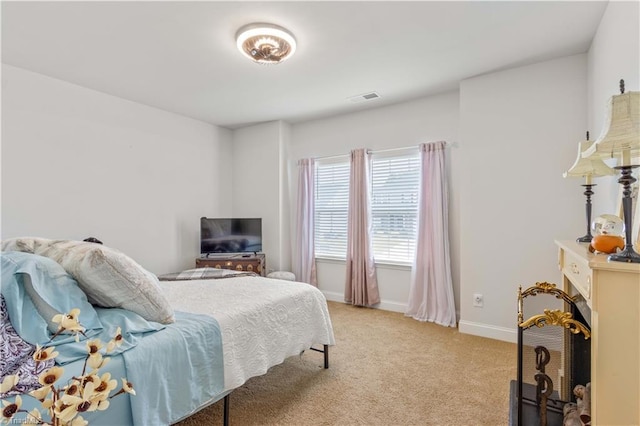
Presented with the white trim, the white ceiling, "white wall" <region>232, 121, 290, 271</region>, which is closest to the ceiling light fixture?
the white ceiling

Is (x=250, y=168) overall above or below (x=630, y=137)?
above

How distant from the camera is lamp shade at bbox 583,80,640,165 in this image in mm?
1195

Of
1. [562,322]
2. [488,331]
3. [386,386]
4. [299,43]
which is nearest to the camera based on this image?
[562,322]

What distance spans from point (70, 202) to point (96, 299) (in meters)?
2.33

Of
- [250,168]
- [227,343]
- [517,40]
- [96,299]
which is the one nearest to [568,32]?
[517,40]

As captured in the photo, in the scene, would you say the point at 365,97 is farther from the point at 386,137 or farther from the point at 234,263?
the point at 234,263

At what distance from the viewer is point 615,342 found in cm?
111

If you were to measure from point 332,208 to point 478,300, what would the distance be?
221 cm

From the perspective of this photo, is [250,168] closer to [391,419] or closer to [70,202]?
[70,202]

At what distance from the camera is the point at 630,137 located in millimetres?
1192

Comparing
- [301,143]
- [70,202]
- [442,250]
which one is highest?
[301,143]

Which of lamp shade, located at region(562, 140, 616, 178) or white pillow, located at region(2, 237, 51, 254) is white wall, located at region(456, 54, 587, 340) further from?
white pillow, located at region(2, 237, 51, 254)

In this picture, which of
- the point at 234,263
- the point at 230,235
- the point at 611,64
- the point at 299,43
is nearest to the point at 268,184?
the point at 230,235

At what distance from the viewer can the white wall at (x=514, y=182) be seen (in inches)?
111
